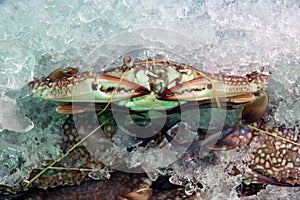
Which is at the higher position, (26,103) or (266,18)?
(266,18)

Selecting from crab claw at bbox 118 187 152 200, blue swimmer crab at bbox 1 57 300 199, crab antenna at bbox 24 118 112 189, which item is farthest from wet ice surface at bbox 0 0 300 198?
crab claw at bbox 118 187 152 200

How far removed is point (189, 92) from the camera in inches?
86.4

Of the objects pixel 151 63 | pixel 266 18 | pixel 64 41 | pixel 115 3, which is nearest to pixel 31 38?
pixel 64 41

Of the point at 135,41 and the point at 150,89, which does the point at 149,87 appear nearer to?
the point at 150,89

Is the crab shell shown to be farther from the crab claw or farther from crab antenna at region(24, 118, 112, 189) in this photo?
the crab claw

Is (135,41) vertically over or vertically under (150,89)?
over

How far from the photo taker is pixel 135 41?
254 centimetres

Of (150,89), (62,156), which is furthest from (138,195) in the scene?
(150,89)

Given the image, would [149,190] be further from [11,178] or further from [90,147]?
[11,178]

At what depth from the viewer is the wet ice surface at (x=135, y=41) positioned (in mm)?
2498

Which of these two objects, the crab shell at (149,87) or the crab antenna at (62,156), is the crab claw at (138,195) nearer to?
the crab antenna at (62,156)

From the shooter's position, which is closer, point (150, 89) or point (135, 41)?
point (150, 89)

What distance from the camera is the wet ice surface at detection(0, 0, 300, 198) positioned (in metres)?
2.50

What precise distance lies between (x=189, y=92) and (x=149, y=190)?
0.63 meters
